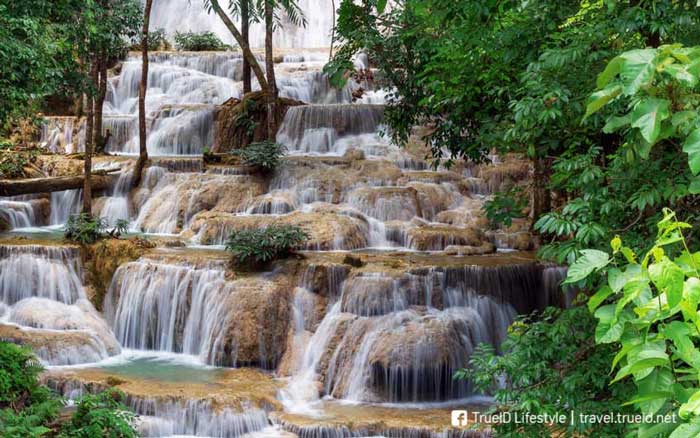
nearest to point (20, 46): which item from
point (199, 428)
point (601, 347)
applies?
point (199, 428)

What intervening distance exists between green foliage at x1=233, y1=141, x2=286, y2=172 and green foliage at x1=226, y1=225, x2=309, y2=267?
4254mm

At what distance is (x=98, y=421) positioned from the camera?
8391 millimetres

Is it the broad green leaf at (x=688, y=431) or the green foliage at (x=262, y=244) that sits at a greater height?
the broad green leaf at (x=688, y=431)

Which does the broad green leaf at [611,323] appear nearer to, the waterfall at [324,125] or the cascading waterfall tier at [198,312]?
the cascading waterfall tier at [198,312]

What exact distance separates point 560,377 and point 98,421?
5.42 m

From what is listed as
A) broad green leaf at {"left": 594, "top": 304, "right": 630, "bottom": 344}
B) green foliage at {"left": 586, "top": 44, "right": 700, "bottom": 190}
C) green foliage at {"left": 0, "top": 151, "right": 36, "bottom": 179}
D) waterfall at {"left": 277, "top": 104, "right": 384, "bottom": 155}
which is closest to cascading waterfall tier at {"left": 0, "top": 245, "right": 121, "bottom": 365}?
green foliage at {"left": 0, "top": 151, "right": 36, "bottom": 179}

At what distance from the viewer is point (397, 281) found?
11391 millimetres

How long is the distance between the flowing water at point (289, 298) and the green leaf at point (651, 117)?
675 cm

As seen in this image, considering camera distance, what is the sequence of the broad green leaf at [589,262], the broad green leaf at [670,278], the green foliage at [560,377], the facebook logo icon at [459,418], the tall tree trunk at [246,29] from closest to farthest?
1. the broad green leaf at [670,278]
2. the broad green leaf at [589,262]
3. the green foliage at [560,377]
4. the facebook logo icon at [459,418]
5. the tall tree trunk at [246,29]

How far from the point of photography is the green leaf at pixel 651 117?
2.57 meters

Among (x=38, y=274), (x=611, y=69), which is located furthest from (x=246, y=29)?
(x=611, y=69)

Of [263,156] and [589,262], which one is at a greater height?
[263,156]

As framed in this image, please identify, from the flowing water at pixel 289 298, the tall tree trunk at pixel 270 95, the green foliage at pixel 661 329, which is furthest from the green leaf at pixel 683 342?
the tall tree trunk at pixel 270 95

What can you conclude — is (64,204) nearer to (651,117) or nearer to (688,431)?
(651,117)
